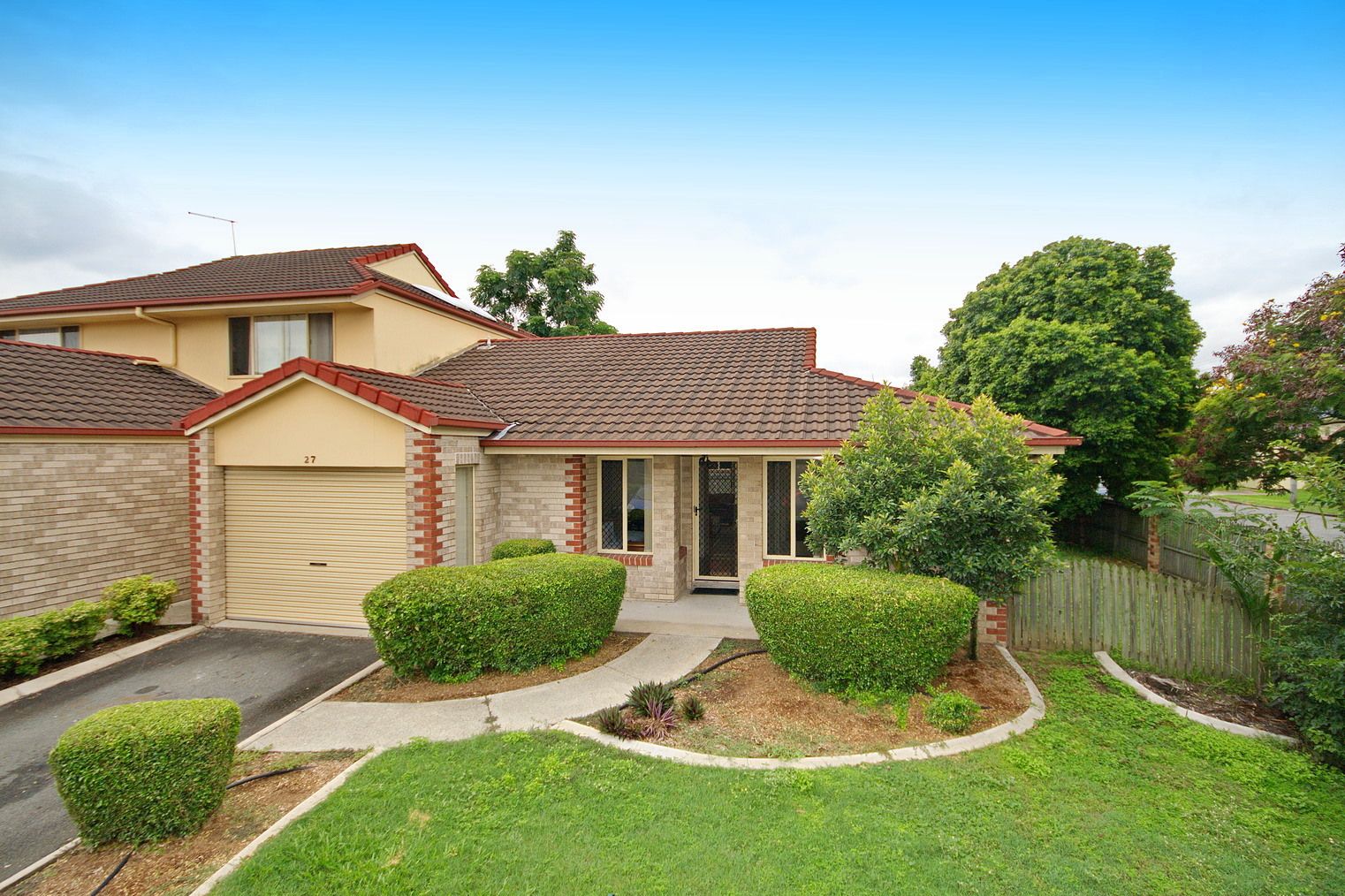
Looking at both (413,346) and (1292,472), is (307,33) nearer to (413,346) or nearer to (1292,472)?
(413,346)

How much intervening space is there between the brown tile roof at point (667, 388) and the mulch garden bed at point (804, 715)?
11.8ft

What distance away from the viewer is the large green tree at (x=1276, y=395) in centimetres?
1024

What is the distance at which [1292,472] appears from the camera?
20.2 ft

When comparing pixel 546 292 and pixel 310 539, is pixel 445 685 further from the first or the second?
pixel 546 292

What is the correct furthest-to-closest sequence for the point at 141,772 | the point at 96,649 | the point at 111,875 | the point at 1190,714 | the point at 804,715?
the point at 96,649 → the point at 1190,714 → the point at 804,715 → the point at 141,772 → the point at 111,875

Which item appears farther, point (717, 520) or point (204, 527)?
point (717, 520)

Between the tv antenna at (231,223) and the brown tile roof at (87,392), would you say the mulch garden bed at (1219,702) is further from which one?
the tv antenna at (231,223)

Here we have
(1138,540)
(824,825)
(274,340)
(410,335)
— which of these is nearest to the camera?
(824,825)

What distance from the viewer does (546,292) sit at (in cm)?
2894

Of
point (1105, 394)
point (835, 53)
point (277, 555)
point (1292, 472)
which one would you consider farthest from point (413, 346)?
point (1105, 394)

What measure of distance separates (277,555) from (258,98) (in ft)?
39.6

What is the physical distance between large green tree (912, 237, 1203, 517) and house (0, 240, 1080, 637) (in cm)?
941

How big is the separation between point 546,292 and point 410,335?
16829mm

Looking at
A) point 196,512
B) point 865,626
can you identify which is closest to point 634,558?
point 865,626
